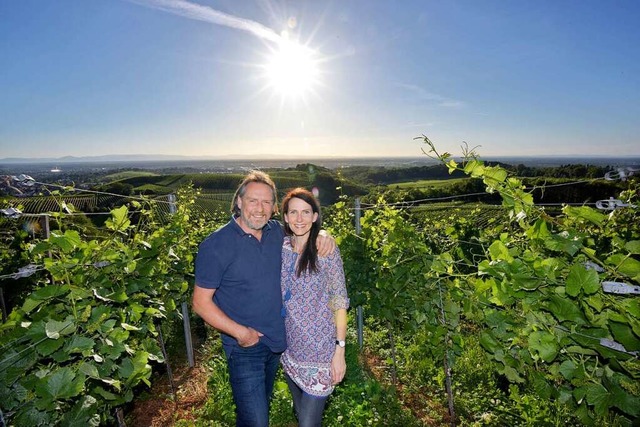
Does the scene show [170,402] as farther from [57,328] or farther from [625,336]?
[625,336]

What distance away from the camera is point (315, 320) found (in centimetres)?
217

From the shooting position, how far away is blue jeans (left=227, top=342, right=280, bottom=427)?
2125 millimetres

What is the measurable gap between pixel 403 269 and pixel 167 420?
280 centimetres

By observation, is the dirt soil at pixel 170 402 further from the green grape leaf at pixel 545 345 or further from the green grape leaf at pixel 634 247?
the green grape leaf at pixel 634 247

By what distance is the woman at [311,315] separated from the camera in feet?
7.07

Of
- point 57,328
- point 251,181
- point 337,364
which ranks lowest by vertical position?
point 337,364

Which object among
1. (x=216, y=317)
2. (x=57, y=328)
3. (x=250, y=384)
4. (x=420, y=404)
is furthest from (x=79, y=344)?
(x=420, y=404)

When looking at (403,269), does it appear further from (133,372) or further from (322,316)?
(133,372)

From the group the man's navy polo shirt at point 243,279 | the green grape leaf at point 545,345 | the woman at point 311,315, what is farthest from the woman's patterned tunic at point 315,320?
the green grape leaf at point 545,345

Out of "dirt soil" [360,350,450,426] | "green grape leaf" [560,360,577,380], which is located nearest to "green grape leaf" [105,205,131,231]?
"green grape leaf" [560,360,577,380]

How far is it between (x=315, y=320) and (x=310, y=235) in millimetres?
520

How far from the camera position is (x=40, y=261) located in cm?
264

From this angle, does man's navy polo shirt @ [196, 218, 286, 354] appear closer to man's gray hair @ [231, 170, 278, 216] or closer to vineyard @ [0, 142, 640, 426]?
man's gray hair @ [231, 170, 278, 216]

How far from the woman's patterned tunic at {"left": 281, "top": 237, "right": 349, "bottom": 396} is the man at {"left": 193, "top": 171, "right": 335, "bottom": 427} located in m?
0.11
